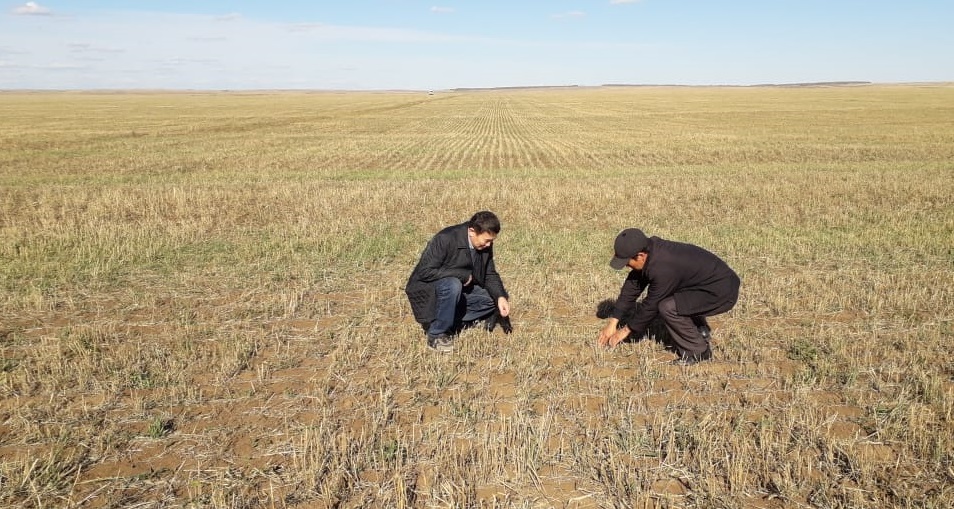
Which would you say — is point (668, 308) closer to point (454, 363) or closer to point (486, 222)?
point (486, 222)

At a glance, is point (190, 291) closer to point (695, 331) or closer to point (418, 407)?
point (418, 407)

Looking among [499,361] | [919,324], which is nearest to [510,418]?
[499,361]

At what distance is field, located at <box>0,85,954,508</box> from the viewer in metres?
3.85

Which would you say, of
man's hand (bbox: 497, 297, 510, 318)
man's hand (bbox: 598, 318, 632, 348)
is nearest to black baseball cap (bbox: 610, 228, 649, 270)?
man's hand (bbox: 598, 318, 632, 348)

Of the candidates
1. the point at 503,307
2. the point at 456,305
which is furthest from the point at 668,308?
the point at 456,305

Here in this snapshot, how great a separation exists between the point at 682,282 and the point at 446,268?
7.10 feet

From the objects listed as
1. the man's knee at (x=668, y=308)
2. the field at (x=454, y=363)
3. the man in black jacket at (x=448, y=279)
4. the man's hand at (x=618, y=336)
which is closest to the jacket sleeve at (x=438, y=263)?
the man in black jacket at (x=448, y=279)

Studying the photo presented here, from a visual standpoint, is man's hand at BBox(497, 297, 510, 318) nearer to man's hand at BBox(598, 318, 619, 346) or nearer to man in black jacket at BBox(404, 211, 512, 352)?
man in black jacket at BBox(404, 211, 512, 352)

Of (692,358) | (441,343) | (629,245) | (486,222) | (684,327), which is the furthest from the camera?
(441,343)

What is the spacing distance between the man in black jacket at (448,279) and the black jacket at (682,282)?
1.23 metres

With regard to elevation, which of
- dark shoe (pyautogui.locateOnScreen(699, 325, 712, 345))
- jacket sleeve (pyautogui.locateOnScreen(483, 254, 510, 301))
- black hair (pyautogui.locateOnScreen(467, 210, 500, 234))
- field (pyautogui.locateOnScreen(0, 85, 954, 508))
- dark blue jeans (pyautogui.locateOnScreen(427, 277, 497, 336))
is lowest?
field (pyautogui.locateOnScreen(0, 85, 954, 508))

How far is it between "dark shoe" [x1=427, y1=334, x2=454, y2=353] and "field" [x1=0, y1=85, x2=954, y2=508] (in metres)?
0.16

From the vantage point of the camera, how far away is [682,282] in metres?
5.41

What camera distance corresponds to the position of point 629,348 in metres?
6.04
